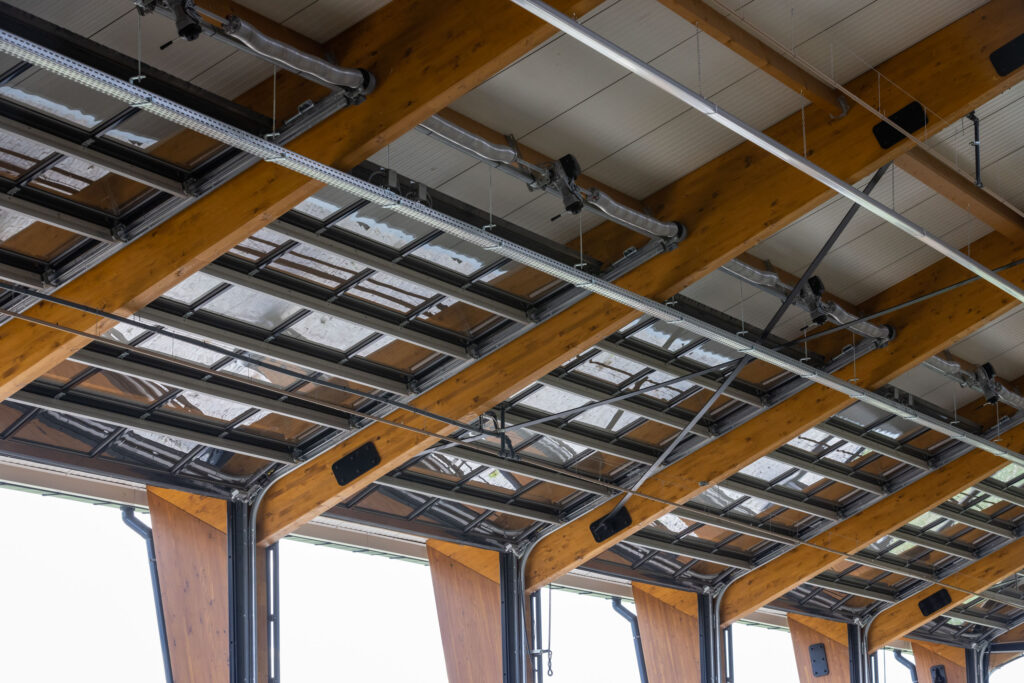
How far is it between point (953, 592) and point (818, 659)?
9.67 feet

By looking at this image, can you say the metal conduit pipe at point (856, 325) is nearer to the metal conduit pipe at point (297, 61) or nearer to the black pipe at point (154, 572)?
the metal conduit pipe at point (297, 61)

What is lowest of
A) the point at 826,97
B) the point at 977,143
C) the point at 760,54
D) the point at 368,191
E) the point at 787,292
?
the point at 368,191

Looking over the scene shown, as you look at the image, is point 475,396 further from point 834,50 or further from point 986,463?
point 986,463

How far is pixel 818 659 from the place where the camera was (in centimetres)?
2428

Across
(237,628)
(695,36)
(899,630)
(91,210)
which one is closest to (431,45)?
(695,36)

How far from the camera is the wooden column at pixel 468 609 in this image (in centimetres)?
1720

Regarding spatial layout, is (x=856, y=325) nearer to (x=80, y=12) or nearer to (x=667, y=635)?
(x=667, y=635)

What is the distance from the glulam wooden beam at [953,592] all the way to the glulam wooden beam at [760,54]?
48.7 feet

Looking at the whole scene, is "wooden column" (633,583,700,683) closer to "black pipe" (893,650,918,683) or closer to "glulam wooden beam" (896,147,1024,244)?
"black pipe" (893,650,918,683)

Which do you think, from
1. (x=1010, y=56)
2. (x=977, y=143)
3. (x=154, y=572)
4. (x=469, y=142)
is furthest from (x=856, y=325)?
(x=154, y=572)

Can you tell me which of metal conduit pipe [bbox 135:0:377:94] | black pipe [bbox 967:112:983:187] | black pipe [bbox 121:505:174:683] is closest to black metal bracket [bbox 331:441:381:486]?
black pipe [bbox 121:505:174:683]

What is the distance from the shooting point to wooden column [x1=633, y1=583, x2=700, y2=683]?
20.6m

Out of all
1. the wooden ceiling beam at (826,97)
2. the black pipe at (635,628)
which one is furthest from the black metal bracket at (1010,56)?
the black pipe at (635,628)

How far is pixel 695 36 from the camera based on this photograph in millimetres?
10039
